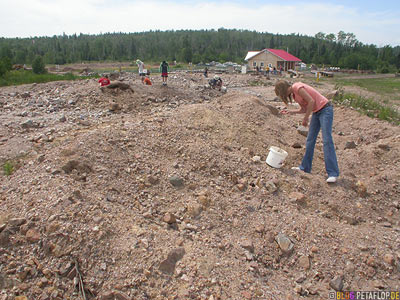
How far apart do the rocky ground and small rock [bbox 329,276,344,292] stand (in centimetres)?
1

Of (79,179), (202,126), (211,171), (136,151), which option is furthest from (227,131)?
(79,179)

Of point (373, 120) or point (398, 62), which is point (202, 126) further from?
point (398, 62)

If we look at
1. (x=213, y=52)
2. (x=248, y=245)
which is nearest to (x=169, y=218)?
(x=248, y=245)

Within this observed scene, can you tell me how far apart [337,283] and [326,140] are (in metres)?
2.23

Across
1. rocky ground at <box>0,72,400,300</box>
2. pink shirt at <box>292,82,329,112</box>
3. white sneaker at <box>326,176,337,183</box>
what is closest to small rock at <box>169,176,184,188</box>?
rocky ground at <box>0,72,400,300</box>

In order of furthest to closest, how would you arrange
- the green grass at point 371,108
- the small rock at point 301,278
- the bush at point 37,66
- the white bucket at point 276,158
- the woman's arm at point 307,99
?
the bush at point 37,66
the green grass at point 371,108
the white bucket at point 276,158
the woman's arm at point 307,99
the small rock at point 301,278

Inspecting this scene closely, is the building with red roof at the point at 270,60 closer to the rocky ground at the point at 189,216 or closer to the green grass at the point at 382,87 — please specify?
the green grass at the point at 382,87

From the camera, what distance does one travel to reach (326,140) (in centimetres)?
449

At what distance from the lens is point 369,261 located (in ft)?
10.3

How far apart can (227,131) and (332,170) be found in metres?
2.00

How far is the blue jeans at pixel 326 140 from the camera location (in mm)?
4438

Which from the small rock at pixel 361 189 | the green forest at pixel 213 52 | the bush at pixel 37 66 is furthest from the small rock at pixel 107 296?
the green forest at pixel 213 52

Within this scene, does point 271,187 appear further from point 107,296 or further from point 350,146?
point 350,146

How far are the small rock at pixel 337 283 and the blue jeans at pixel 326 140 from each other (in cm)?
199
